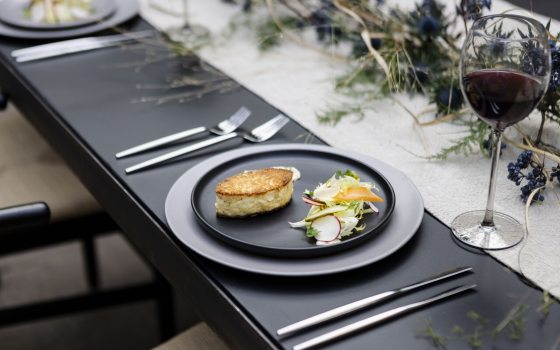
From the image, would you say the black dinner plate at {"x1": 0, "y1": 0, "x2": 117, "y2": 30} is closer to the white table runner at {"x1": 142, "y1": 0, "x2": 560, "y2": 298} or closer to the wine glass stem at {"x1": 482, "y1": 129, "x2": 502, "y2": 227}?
the white table runner at {"x1": 142, "y1": 0, "x2": 560, "y2": 298}

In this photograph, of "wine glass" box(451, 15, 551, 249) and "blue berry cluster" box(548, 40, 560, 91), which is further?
"blue berry cluster" box(548, 40, 560, 91)

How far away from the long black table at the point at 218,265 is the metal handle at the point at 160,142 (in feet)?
0.06

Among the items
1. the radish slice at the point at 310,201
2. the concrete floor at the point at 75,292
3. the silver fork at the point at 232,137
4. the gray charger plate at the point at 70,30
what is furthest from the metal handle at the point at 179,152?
the concrete floor at the point at 75,292

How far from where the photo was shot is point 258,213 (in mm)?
1108

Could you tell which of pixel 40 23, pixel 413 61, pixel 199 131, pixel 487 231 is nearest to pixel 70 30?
pixel 40 23

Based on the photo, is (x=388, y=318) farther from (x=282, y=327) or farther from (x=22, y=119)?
(x=22, y=119)

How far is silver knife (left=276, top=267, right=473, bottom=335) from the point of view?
0.91 metres

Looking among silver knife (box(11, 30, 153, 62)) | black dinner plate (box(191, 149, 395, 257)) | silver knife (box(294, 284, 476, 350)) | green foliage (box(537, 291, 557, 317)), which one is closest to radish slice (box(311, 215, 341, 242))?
black dinner plate (box(191, 149, 395, 257))

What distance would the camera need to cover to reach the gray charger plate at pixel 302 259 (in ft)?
3.24

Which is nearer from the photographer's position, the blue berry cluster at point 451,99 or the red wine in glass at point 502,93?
the red wine in glass at point 502,93

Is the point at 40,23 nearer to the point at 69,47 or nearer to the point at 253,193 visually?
the point at 69,47

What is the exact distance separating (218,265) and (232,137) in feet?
1.27

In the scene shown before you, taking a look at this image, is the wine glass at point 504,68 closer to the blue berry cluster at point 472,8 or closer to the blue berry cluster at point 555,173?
the blue berry cluster at point 555,173

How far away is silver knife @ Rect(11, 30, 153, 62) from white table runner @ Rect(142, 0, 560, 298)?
0.53 feet
